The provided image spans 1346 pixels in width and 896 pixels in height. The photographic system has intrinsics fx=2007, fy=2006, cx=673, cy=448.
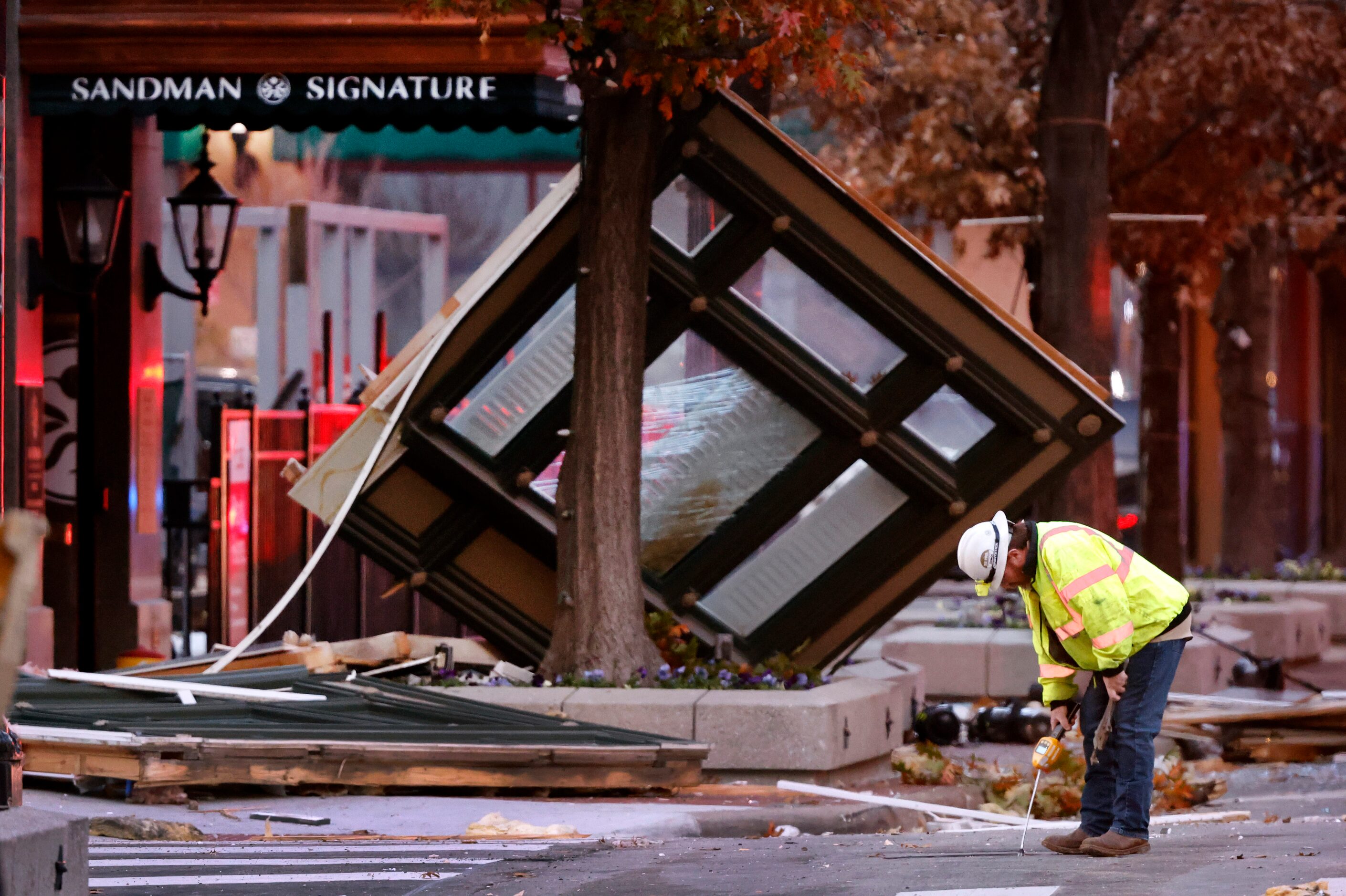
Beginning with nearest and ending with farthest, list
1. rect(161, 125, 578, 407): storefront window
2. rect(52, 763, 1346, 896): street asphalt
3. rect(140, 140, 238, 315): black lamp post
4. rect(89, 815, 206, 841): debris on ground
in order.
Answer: rect(52, 763, 1346, 896): street asphalt
rect(89, 815, 206, 841): debris on ground
rect(140, 140, 238, 315): black lamp post
rect(161, 125, 578, 407): storefront window

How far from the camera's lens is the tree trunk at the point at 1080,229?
14281 millimetres

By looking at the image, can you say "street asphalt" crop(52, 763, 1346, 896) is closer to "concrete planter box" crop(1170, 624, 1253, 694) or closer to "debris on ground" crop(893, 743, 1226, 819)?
"debris on ground" crop(893, 743, 1226, 819)

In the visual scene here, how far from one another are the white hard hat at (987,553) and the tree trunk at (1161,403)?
13088 mm

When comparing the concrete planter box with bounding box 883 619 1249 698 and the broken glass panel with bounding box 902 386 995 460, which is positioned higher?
the broken glass panel with bounding box 902 386 995 460

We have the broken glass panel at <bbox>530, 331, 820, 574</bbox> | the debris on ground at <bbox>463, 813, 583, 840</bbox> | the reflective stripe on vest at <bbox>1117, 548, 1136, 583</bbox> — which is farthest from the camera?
the broken glass panel at <bbox>530, 331, 820, 574</bbox>

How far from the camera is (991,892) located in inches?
267

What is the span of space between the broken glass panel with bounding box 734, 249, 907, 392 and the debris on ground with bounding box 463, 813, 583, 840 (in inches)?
167

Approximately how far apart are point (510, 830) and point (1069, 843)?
2.40 m

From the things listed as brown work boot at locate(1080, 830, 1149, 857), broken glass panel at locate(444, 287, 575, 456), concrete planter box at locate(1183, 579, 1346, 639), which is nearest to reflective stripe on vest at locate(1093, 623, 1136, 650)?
brown work boot at locate(1080, 830, 1149, 857)

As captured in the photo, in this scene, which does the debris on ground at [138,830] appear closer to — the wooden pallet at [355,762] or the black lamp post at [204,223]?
the wooden pallet at [355,762]

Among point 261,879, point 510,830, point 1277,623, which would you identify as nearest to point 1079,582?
point 510,830

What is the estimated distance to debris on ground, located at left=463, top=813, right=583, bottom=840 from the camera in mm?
8625

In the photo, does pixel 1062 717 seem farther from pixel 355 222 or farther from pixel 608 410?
pixel 355 222

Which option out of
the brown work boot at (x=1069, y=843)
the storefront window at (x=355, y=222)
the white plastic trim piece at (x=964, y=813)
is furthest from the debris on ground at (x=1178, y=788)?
the storefront window at (x=355, y=222)
